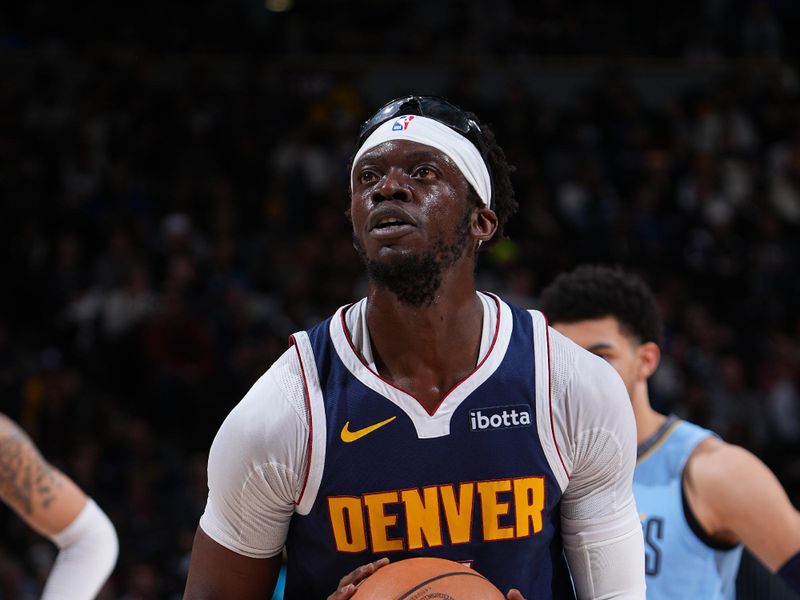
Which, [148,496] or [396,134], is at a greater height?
[396,134]

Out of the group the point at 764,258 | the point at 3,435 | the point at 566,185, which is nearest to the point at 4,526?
the point at 3,435

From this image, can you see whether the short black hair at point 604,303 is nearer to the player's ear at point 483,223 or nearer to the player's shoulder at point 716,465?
the player's shoulder at point 716,465

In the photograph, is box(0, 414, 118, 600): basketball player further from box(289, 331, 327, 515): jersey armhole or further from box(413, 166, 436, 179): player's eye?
box(413, 166, 436, 179): player's eye

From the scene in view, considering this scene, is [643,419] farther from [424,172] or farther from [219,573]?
[219,573]

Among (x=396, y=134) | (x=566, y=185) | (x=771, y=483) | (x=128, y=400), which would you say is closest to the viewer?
(x=396, y=134)

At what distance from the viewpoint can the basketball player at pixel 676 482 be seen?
318 centimetres

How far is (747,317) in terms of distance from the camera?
9523mm

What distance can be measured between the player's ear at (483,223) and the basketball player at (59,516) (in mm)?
1814

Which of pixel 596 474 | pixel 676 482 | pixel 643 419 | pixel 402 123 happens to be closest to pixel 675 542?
pixel 676 482

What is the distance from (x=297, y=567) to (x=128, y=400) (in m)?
5.84

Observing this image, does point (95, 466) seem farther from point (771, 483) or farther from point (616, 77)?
point (616, 77)

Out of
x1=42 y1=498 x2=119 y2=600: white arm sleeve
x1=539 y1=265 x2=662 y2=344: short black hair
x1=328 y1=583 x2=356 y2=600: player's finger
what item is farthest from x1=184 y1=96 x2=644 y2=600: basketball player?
x1=42 y1=498 x2=119 y2=600: white arm sleeve

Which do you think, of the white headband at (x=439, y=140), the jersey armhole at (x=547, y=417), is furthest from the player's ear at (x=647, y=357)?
the white headband at (x=439, y=140)

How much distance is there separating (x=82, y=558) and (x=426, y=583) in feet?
5.68
